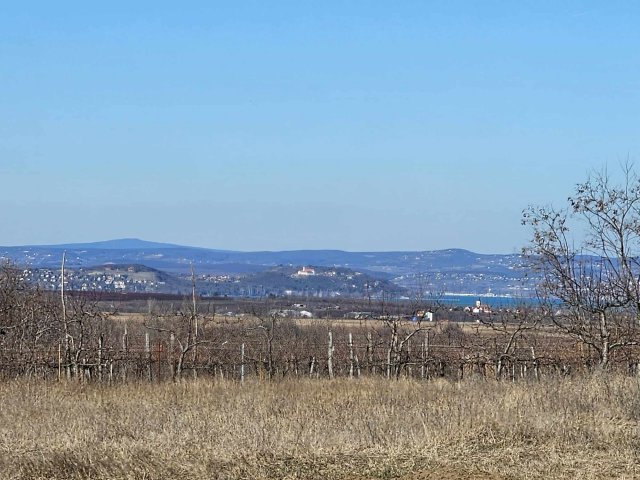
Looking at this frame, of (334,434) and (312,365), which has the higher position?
(334,434)

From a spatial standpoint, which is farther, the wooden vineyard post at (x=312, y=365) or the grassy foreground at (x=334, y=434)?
the wooden vineyard post at (x=312, y=365)

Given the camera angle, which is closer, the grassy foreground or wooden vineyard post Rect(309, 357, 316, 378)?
the grassy foreground

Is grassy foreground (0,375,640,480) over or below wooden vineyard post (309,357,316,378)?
over

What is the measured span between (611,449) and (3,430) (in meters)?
7.72

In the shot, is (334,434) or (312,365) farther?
(312,365)

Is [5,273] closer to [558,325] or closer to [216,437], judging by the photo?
[558,325]

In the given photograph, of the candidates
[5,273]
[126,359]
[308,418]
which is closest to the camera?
[308,418]

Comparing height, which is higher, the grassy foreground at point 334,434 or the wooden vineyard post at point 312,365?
the grassy foreground at point 334,434

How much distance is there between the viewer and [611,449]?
10.9 m

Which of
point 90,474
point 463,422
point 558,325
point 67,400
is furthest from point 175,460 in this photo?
point 558,325

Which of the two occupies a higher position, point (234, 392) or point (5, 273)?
point (5, 273)

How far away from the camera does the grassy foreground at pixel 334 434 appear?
10055 mm

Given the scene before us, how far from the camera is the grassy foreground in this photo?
10055mm

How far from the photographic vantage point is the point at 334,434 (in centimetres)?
1183
